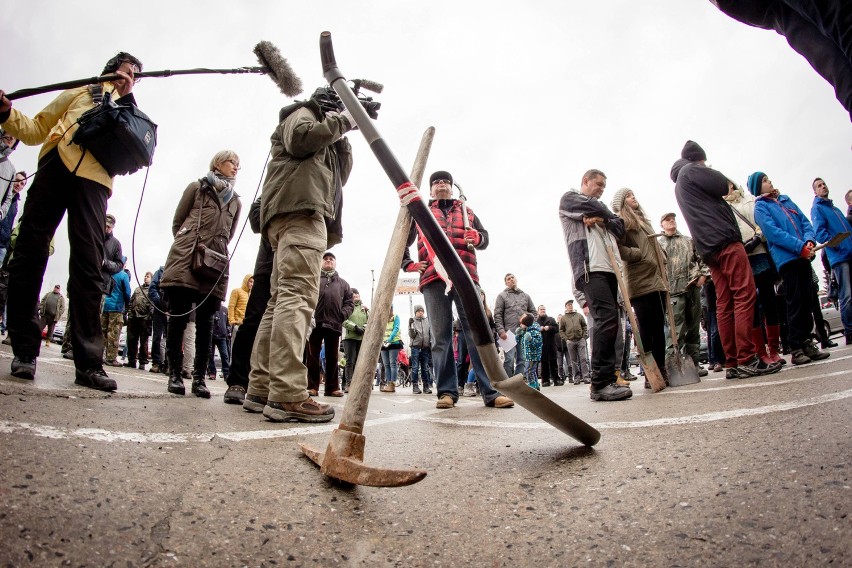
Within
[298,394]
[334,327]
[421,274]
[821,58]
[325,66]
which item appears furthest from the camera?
Answer: [334,327]

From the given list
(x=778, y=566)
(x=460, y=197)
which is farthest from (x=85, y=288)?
(x=778, y=566)

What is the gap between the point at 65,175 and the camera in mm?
3078

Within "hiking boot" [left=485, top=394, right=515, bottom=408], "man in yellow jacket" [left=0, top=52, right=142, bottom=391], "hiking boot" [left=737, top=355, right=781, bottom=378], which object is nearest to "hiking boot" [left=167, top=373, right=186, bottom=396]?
"man in yellow jacket" [left=0, top=52, right=142, bottom=391]

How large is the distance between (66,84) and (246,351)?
2.33 m

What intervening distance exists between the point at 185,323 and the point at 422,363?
750 centimetres

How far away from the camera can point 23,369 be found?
2.94 metres

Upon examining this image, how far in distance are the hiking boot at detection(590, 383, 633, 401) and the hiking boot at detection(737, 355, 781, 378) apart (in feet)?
4.21

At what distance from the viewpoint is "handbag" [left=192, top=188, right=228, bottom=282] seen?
13.4ft

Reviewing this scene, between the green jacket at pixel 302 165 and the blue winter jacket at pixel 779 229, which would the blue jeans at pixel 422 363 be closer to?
the blue winter jacket at pixel 779 229

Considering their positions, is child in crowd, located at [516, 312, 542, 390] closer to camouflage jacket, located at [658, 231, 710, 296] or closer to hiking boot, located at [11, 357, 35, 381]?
camouflage jacket, located at [658, 231, 710, 296]

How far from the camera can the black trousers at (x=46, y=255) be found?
118 inches

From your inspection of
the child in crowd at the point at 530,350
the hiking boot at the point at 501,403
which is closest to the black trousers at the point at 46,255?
the hiking boot at the point at 501,403

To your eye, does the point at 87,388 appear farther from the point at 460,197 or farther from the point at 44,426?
the point at 460,197

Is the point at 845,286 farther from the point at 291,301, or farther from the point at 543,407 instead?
the point at 291,301
